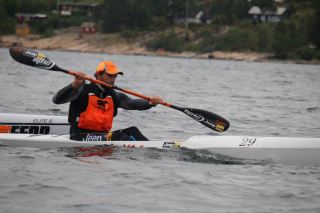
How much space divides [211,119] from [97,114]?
225cm

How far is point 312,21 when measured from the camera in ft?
264

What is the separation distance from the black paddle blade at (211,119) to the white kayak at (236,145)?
1077 millimetres

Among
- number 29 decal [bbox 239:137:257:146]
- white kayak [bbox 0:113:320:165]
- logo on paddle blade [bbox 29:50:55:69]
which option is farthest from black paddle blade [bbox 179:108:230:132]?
logo on paddle blade [bbox 29:50:55:69]

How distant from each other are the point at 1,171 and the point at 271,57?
7459 centimetres

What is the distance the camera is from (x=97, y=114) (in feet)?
38.1

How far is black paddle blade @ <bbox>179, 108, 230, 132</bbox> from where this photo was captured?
1262 cm

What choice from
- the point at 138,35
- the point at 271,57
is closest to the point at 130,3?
the point at 138,35

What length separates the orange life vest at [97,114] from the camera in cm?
1152

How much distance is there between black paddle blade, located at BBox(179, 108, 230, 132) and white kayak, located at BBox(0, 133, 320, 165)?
3.53ft

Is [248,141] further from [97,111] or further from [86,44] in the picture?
[86,44]

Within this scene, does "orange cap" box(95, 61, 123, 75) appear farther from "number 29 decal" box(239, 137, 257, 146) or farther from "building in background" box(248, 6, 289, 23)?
"building in background" box(248, 6, 289, 23)

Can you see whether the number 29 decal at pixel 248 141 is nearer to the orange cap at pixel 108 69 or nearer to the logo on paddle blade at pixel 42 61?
the orange cap at pixel 108 69

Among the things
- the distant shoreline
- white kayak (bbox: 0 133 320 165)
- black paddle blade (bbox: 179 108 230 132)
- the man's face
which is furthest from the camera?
the distant shoreline

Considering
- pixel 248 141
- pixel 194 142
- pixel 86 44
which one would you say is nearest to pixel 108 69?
pixel 194 142
